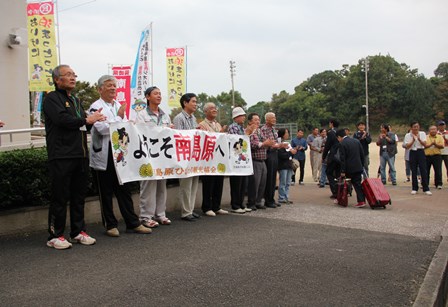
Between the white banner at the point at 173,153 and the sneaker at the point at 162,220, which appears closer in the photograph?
the white banner at the point at 173,153

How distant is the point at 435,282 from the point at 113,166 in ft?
13.0

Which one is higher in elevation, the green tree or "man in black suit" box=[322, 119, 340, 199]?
the green tree

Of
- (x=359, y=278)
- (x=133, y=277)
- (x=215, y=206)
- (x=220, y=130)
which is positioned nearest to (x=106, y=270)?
(x=133, y=277)

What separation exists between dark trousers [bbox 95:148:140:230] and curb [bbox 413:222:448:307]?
3.56m

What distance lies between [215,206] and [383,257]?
3.37 meters

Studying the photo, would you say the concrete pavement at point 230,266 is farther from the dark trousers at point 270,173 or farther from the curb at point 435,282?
the dark trousers at point 270,173

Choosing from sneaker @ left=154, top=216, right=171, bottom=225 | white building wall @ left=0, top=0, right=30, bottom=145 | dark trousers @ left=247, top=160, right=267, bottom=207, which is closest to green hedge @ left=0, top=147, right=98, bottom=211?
sneaker @ left=154, top=216, right=171, bottom=225

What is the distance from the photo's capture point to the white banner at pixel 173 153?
555 cm

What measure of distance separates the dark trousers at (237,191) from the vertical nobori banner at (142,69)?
353 inches

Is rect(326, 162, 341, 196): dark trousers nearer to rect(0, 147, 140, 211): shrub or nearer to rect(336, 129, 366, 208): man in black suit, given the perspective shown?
rect(336, 129, 366, 208): man in black suit

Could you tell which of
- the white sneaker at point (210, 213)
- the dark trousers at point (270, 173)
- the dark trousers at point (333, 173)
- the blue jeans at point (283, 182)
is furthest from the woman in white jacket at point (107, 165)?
the dark trousers at point (333, 173)

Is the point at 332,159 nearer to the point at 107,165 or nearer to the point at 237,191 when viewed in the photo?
the point at 237,191

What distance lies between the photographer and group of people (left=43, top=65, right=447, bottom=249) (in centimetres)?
471

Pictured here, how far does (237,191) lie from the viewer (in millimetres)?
7820
